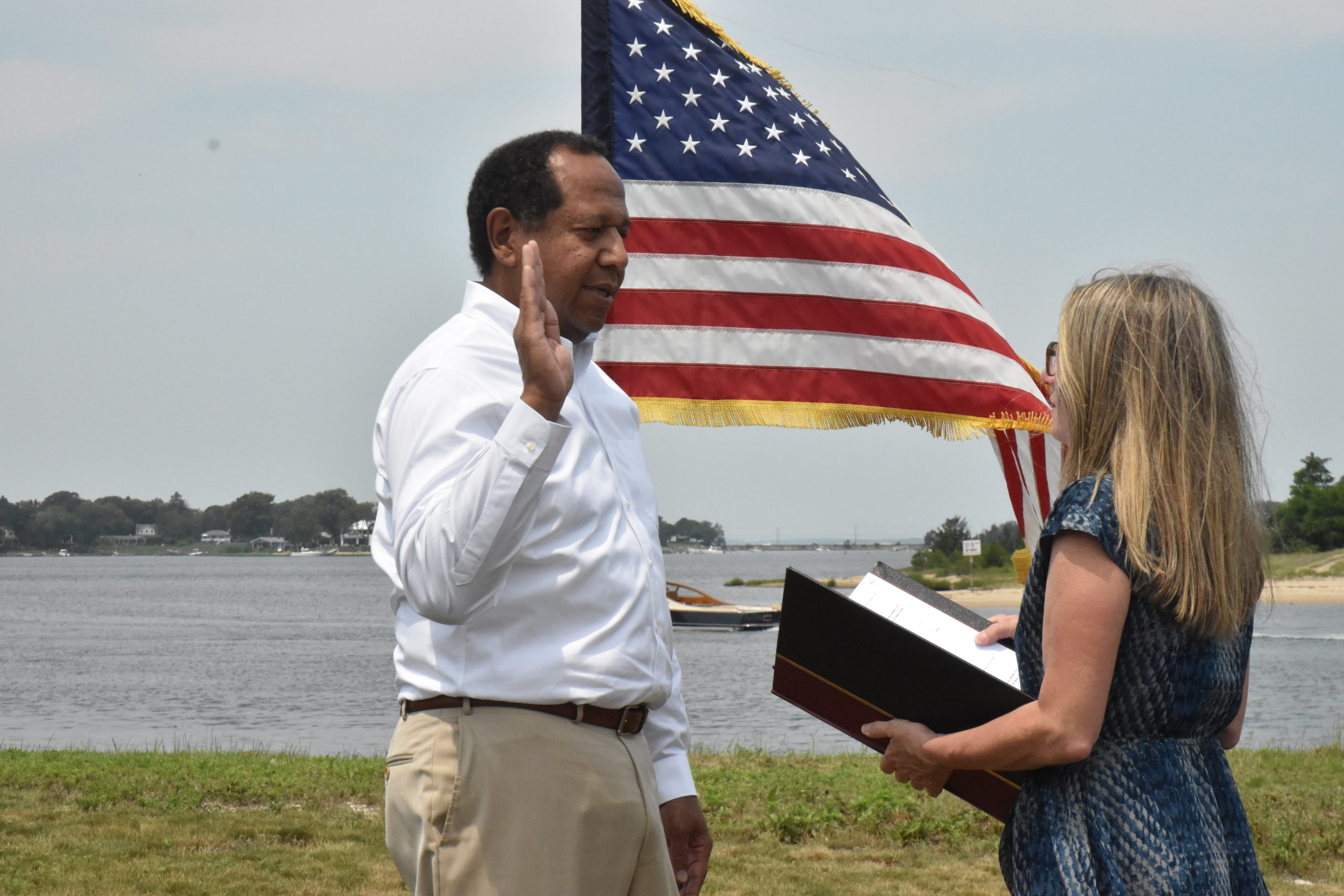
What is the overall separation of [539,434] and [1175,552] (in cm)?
106

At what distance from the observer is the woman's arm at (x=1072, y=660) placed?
1.98 m

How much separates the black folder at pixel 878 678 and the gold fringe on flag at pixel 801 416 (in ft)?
10.5

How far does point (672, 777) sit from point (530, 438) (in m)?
0.99

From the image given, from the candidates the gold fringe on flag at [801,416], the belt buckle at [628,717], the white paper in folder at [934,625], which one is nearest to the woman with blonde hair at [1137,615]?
the white paper in folder at [934,625]

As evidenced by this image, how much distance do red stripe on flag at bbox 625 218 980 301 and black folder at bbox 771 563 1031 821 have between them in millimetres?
3473

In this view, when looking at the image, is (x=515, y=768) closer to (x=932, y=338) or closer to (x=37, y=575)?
(x=932, y=338)

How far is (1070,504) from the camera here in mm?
2057

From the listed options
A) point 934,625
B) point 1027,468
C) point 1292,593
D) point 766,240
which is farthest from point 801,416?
point 1292,593

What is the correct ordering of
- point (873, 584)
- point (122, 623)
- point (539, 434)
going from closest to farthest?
point (539, 434) → point (873, 584) → point (122, 623)

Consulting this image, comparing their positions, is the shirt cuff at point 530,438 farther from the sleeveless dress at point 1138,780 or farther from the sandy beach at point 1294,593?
the sandy beach at point 1294,593

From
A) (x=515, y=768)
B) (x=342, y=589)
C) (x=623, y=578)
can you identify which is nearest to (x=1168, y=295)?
(x=623, y=578)

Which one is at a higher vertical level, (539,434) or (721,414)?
(721,414)

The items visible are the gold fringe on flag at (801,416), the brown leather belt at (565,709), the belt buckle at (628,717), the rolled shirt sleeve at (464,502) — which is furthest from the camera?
the gold fringe on flag at (801,416)

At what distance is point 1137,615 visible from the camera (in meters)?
2.05
